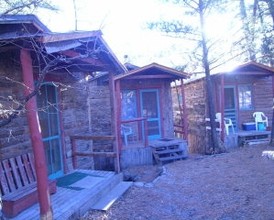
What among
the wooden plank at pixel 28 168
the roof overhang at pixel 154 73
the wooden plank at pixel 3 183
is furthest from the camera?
the roof overhang at pixel 154 73

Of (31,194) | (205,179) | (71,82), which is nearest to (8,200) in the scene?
(31,194)

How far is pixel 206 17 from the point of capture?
42.5 ft

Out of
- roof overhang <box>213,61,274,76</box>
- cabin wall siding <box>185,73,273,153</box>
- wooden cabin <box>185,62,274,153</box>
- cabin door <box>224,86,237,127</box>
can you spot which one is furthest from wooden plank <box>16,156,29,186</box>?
cabin door <box>224,86,237,127</box>

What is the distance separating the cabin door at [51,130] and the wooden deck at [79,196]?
727 millimetres

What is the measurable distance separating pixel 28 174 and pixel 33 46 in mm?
2686

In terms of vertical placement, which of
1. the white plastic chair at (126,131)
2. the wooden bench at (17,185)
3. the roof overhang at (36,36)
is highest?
the roof overhang at (36,36)

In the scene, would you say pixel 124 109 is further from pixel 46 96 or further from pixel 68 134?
pixel 46 96

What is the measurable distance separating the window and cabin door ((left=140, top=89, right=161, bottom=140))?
4330mm

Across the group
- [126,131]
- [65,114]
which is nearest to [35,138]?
[65,114]

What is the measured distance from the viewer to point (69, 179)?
754cm

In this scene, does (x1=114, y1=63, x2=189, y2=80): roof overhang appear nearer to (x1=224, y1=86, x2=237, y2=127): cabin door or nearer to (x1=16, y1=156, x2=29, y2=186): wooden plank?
(x1=224, y1=86, x2=237, y2=127): cabin door

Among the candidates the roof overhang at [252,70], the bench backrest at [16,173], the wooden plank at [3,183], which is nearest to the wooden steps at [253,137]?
the roof overhang at [252,70]

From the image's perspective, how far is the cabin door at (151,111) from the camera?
550 inches

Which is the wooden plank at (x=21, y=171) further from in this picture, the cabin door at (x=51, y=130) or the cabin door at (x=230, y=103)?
the cabin door at (x=230, y=103)
